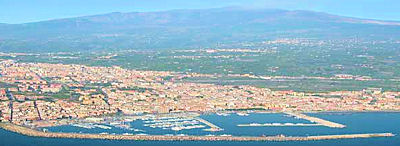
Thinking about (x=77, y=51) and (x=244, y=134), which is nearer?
(x=244, y=134)

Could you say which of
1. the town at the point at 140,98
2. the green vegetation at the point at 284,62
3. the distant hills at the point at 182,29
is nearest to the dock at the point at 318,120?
the town at the point at 140,98

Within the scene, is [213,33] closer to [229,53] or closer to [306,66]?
[229,53]

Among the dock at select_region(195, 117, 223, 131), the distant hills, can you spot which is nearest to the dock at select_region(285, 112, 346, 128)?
the dock at select_region(195, 117, 223, 131)

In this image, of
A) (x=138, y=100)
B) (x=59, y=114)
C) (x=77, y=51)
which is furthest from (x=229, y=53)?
(x=59, y=114)

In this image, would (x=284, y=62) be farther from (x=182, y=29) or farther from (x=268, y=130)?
(x=182, y=29)

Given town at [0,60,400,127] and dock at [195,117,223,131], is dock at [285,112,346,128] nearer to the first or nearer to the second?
town at [0,60,400,127]

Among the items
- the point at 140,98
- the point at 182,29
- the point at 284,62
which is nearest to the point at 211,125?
the point at 140,98
